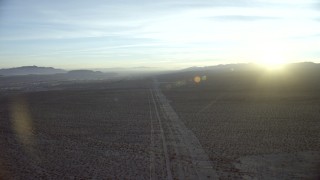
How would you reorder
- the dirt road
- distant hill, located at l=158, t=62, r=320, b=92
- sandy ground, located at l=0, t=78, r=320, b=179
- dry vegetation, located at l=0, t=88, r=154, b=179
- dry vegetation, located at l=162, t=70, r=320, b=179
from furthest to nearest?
distant hill, located at l=158, t=62, r=320, b=92
dry vegetation, located at l=0, t=88, r=154, b=179
dry vegetation, located at l=162, t=70, r=320, b=179
sandy ground, located at l=0, t=78, r=320, b=179
the dirt road

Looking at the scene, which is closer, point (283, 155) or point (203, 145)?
point (283, 155)

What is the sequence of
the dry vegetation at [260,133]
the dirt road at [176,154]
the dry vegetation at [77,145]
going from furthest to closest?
the dry vegetation at [77,145] < the dry vegetation at [260,133] < the dirt road at [176,154]

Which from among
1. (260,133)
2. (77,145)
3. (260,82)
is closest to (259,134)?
(260,133)

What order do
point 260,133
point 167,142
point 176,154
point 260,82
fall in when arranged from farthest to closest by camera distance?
point 260,82
point 260,133
point 167,142
point 176,154

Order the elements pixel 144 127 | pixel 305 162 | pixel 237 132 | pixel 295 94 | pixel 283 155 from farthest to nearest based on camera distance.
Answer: pixel 295 94
pixel 144 127
pixel 237 132
pixel 283 155
pixel 305 162

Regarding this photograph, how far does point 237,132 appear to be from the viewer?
24641mm

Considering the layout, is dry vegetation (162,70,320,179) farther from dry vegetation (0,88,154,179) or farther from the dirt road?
dry vegetation (0,88,154,179)

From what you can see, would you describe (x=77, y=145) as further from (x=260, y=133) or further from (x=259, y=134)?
(x=260, y=133)

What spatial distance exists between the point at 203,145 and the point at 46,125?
14.6 m

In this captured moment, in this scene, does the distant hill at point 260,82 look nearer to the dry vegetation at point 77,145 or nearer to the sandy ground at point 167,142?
the sandy ground at point 167,142

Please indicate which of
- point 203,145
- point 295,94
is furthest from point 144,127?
point 295,94

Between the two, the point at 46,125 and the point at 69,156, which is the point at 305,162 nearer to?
the point at 69,156

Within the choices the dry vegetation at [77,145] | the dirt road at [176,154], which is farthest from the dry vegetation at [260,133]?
the dry vegetation at [77,145]

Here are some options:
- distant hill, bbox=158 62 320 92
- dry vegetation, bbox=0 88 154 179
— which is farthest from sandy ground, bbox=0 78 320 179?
distant hill, bbox=158 62 320 92
